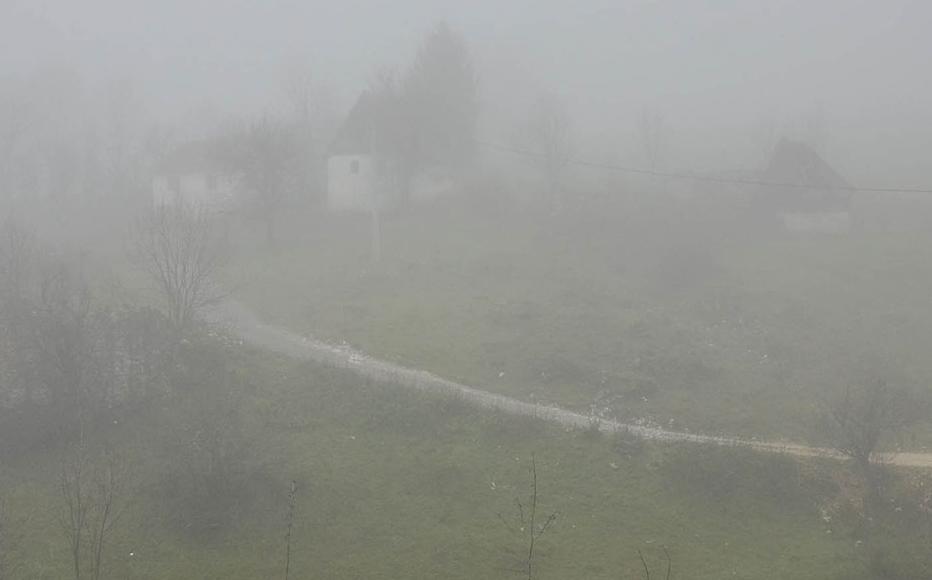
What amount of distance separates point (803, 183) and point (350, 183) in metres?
25.1

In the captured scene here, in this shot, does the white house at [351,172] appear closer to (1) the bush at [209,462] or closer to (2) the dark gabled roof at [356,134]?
(2) the dark gabled roof at [356,134]

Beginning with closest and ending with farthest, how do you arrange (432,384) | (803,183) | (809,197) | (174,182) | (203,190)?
(432,384) → (809,197) → (803,183) → (203,190) → (174,182)

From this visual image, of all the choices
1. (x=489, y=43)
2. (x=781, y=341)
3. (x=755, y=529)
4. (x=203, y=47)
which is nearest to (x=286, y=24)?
(x=203, y=47)

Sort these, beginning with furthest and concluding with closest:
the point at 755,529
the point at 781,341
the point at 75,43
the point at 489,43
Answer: the point at 75,43 → the point at 489,43 → the point at 781,341 → the point at 755,529

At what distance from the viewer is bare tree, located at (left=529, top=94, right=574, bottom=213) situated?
46.4m

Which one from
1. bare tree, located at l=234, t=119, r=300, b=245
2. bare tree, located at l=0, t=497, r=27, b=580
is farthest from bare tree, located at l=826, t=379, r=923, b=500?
bare tree, located at l=234, t=119, r=300, b=245

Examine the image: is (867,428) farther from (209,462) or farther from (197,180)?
(197,180)

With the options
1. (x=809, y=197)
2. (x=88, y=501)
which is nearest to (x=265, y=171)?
(x=88, y=501)

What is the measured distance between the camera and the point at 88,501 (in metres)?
15.2

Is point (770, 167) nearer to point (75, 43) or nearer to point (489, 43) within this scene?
point (489, 43)

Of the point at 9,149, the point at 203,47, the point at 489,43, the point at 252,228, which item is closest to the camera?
the point at 252,228

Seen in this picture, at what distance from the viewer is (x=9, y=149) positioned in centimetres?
5262

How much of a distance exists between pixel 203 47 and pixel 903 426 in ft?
423

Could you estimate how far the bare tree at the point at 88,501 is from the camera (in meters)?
14.7
